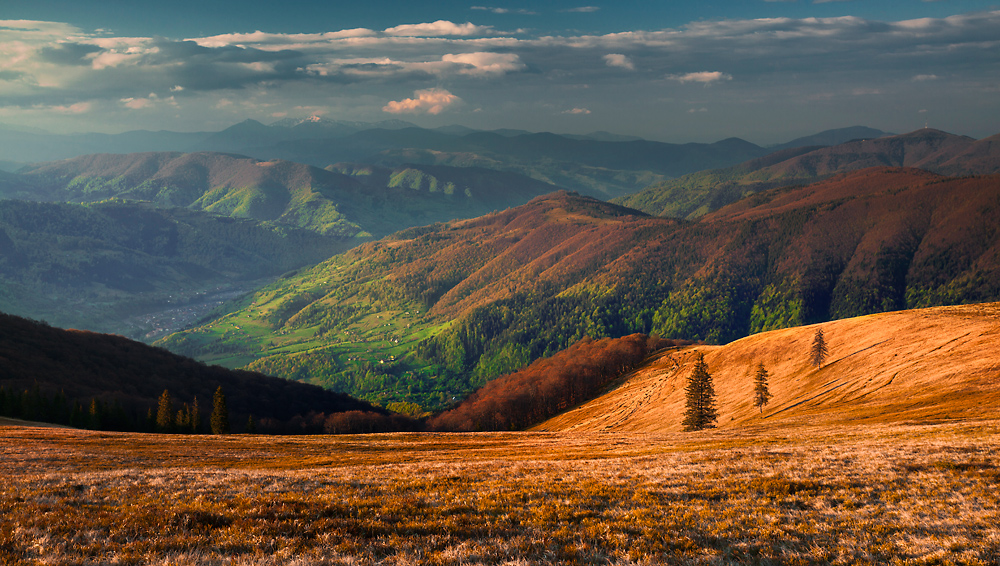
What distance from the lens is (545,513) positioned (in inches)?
787

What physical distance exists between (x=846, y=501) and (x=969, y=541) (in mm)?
5359

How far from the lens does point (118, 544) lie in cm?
1545

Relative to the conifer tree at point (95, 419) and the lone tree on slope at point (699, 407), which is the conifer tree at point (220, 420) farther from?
the lone tree on slope at point (699, 407)

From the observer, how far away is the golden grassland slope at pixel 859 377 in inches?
2601

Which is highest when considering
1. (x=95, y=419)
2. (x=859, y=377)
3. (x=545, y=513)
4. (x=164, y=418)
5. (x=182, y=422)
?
(x=545, y=513)

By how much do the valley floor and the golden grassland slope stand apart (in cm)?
3806

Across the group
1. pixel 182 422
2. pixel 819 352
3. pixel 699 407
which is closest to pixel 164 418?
pixel 182 422

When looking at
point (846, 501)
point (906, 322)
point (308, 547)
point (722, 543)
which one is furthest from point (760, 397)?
point (308, 547)

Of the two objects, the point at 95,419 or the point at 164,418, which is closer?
the point at 95,419

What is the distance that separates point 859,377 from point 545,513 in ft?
304

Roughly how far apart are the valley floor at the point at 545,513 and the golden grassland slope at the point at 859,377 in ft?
125

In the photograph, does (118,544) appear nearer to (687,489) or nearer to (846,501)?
(687,489)

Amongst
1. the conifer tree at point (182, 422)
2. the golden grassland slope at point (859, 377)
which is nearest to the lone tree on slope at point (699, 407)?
the golden grassland slope at point (859, 377)

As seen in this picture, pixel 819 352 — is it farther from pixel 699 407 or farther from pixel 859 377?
pixel 699 407
